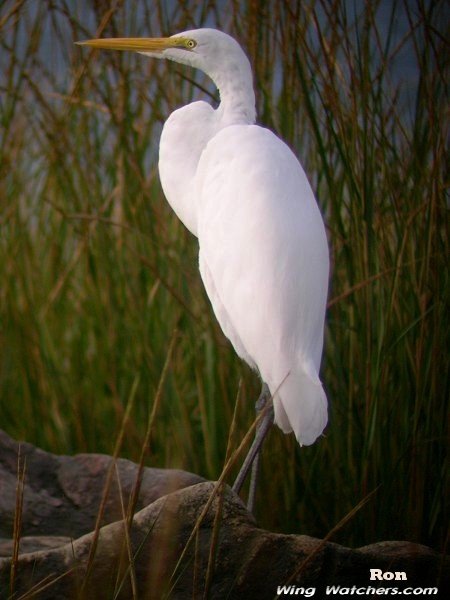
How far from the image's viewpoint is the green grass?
1.35m

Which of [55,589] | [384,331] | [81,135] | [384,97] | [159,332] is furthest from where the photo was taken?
[81,135]

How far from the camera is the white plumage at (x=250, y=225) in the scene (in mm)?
1237

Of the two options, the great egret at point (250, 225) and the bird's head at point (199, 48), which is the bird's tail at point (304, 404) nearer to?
the great egret at point (250, 225)

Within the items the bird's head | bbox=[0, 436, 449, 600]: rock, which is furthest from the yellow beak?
bbox=[0, 436, 449, 600]: rock

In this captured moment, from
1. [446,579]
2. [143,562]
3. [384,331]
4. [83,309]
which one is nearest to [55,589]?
[143,562]

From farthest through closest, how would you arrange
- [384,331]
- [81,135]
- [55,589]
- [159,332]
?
[81,135], [159,332], [384,331], [55,589]

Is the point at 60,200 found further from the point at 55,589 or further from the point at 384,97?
the point at 55,589

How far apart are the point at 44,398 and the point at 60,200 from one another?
15.5 inches

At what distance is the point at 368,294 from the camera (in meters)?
1.34

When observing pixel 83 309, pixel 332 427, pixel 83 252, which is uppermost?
pixel 83 252

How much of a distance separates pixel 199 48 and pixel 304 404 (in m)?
0.60

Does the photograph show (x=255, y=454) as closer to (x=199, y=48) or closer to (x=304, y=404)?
(x=304, y=404)

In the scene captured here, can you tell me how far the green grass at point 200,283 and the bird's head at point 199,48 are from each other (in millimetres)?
51

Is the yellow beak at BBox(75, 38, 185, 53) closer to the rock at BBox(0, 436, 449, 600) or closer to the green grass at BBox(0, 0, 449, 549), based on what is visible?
the green grass at BBox(0, 0, 449, 549)
